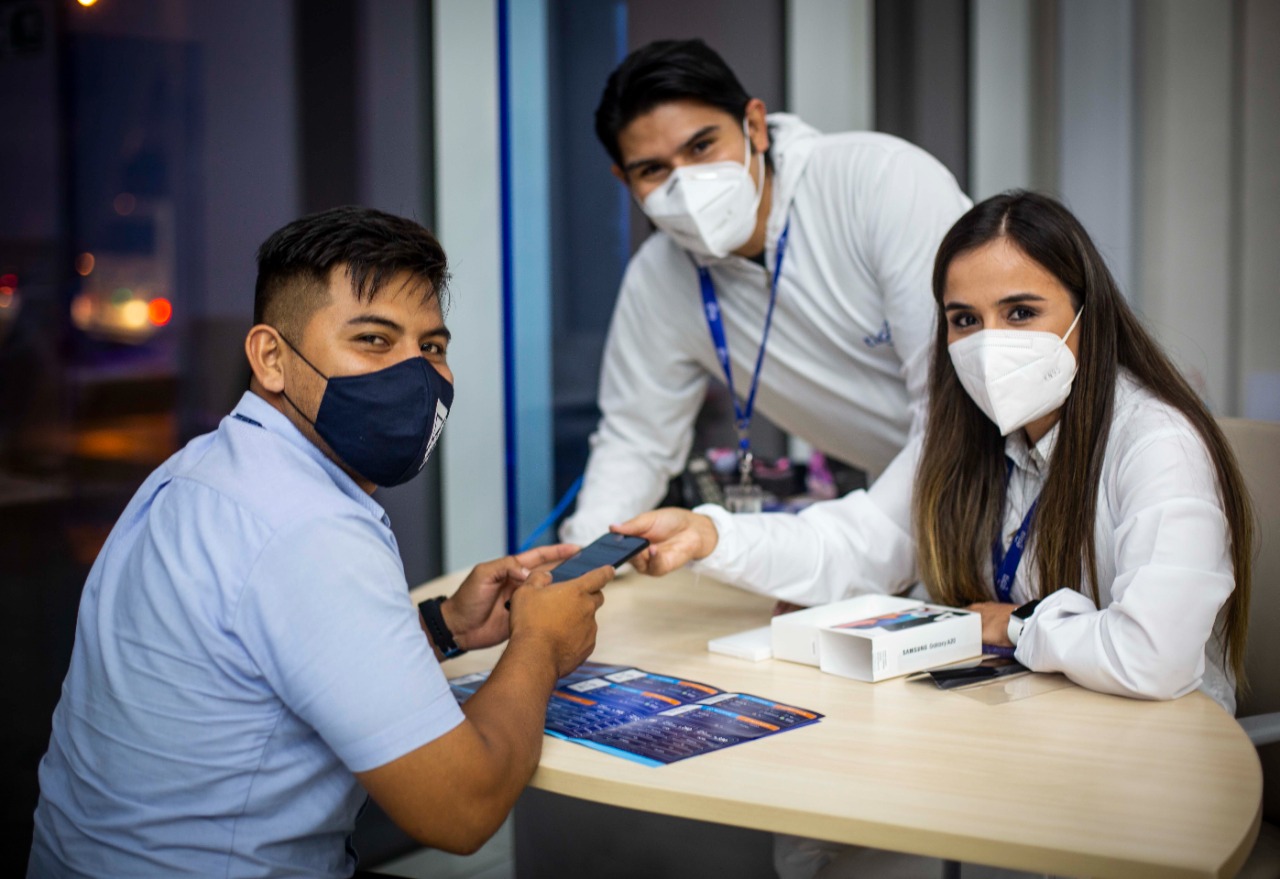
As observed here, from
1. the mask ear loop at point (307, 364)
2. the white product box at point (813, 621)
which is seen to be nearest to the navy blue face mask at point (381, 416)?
the mask ear loop at point (307, 364)

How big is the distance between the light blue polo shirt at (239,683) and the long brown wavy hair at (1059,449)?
93cm

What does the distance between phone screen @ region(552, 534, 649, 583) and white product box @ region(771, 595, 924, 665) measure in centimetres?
22

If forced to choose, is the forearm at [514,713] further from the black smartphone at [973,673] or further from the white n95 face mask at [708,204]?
the white n95 face mask at [708,204]

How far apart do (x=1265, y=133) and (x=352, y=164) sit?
2.46 m

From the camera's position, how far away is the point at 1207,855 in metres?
0.96

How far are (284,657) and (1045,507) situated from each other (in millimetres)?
1065

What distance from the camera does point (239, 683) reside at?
1073 mm

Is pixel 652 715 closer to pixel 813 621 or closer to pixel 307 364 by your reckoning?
pixel 813 621

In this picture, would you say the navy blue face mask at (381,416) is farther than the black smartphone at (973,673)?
No

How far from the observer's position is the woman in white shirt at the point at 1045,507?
137cm

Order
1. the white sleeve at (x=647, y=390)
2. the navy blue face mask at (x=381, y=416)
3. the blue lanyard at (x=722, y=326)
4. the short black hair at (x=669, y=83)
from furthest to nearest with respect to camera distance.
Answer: the white sleeve at (x=647, y=390)
the blue lanyard at (x=722, y=326)
the short black hair at (x=669, y=83)
the navy blue face mask at (x=381, y=416)

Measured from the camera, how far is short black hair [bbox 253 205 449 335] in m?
1.23

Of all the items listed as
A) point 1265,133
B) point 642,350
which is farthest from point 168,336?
point 1265,133

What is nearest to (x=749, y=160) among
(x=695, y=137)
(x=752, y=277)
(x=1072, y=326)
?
(x=695, y=137)
